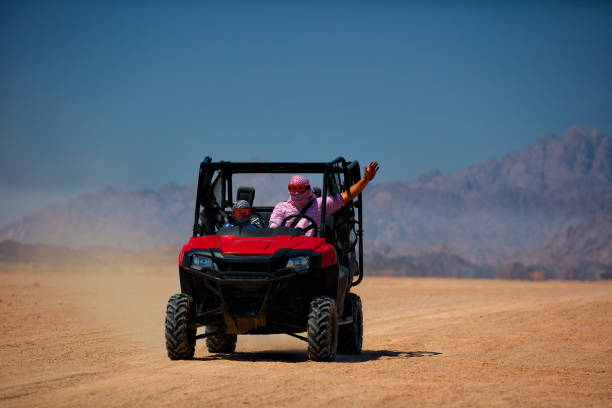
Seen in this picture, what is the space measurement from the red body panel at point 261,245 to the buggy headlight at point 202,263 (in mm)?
159

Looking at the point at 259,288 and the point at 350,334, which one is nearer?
the point at 259,288

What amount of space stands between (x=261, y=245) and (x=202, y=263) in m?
0.78

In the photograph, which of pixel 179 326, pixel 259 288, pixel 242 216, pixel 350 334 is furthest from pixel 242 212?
pixel 350 334

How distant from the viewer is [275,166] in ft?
41.4

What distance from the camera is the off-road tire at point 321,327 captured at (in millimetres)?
10641

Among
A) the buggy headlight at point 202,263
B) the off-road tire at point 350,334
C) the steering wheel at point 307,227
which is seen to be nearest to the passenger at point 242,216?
the steering wheel at point 307,227

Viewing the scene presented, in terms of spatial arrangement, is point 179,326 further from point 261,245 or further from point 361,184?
point 361,184

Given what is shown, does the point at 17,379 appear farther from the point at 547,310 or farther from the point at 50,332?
the point at 547,310

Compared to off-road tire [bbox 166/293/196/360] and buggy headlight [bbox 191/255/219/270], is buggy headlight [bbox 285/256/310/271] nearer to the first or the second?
buggy headlight [bbox 191/255/219/270]

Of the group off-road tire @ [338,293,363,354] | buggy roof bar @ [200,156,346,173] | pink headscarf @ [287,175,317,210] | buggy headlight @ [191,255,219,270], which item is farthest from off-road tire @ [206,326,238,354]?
buggy roof bar @ [200,156,346,173]

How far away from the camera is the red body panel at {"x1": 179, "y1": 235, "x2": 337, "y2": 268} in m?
10.8

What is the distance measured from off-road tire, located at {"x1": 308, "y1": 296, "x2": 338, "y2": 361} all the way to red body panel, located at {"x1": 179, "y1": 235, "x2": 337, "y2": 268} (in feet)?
1.57

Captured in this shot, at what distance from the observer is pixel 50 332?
16.9 metres

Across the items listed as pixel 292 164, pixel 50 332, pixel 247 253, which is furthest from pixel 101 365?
pixel 50 332
